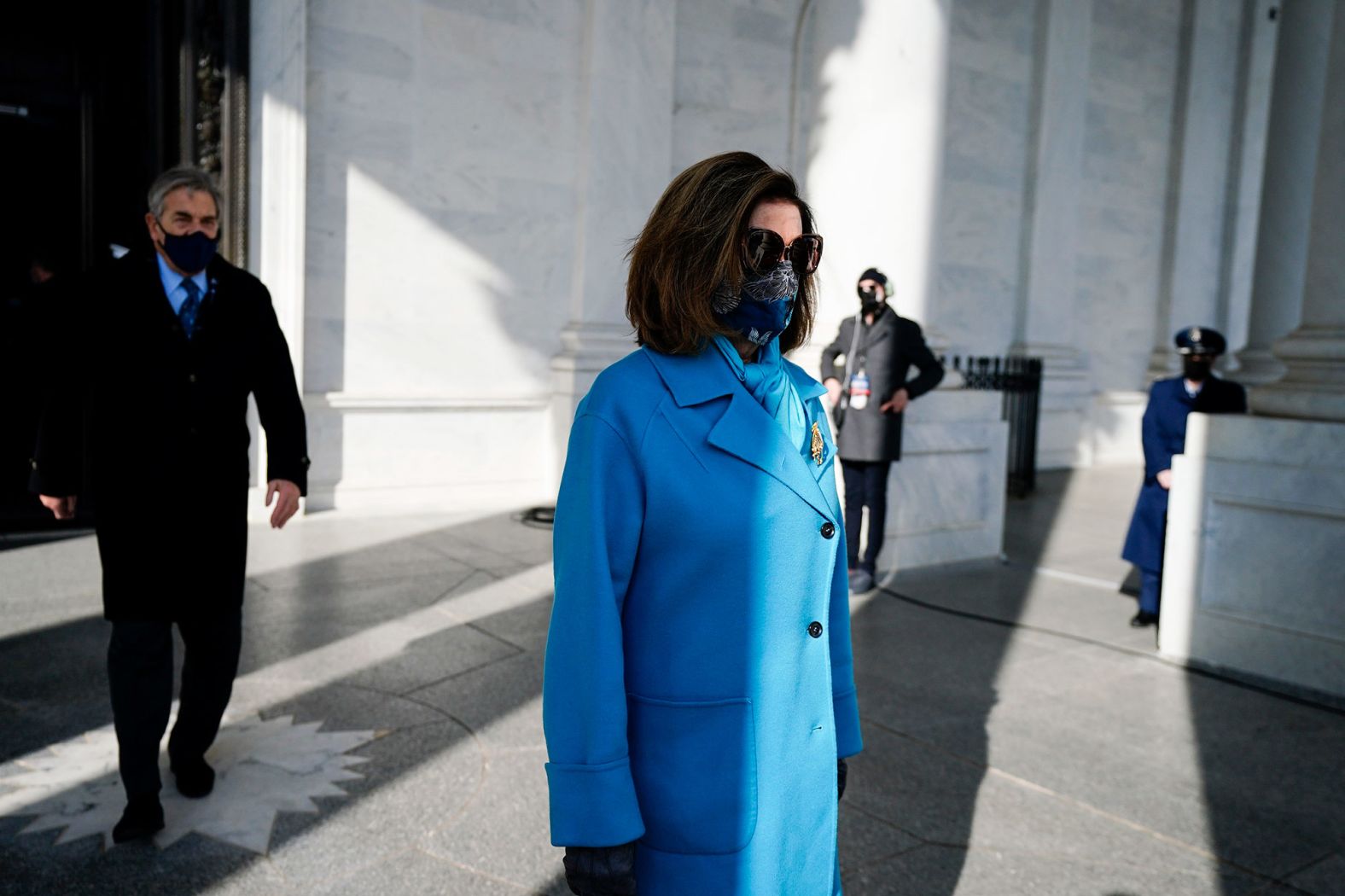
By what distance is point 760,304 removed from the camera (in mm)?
1850

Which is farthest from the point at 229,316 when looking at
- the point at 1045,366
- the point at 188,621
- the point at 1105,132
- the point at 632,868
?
the point at 1105,132

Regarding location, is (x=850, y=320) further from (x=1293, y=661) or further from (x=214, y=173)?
(x=214, y=173)

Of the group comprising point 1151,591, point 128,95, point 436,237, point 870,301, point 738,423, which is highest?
point 128,95

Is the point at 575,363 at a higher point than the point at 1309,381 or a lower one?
lower

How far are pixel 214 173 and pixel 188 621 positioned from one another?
571 cm

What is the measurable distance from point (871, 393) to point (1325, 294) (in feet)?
7.99

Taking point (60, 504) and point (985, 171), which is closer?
point (60, 504)

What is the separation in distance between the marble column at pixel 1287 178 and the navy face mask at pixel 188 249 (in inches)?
312

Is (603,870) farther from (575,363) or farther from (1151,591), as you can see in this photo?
(575,363)

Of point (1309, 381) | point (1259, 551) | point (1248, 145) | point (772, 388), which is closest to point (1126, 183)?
point (1248, 145)

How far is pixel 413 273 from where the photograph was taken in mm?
8797

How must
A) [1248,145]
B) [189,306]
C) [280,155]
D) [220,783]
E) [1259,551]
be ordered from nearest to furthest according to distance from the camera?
1. [189,306]
2. [220,783]
3. [1259,551]
4. [280,155]
5. [1248,145]

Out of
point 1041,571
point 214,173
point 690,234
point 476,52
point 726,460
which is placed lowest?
point 1041,571

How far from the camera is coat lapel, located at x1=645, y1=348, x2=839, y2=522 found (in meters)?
1.76
